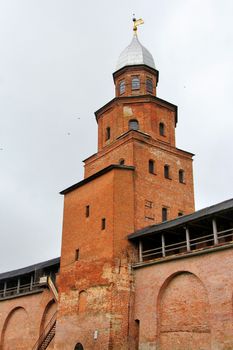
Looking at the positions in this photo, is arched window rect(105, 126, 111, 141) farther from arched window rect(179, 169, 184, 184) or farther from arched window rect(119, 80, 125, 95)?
arched window rect(179, 169, 184, 184)

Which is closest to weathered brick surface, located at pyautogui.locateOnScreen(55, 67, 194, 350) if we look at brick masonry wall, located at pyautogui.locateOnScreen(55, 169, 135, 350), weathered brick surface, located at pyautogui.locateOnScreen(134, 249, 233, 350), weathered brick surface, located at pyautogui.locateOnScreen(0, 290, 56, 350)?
brick masonry wall, located at pyautogui.locateOnScreen(55, 169, 135, 350)

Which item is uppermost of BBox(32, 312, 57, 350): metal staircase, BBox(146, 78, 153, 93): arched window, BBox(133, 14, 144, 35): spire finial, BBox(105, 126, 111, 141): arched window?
BBox(133, 14, 144, 35): spire finial

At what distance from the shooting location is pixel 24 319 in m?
35.3

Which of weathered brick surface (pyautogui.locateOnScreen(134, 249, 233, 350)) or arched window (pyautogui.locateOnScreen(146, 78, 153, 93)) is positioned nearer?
weathered brick surface (pyautogui.locateOnScreen(134, 249, 233, 350))

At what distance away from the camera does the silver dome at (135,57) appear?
35.9 metres

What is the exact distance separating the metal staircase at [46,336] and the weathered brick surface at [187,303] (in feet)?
25.4

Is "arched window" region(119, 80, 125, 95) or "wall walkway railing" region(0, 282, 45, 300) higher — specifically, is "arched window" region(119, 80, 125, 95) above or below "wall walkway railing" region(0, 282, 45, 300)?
above

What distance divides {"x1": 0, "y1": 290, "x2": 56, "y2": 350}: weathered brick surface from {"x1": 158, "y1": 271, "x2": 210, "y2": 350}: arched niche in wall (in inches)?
422

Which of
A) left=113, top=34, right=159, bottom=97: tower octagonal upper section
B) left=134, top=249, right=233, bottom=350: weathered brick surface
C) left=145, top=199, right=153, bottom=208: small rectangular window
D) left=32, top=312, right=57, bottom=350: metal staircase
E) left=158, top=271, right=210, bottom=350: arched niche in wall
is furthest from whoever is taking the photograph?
left=113, top=34, right=159, bottom=97: tower octagonal upper section

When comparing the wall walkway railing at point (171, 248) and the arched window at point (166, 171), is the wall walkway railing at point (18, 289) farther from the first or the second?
the arched window at point (166, 171)

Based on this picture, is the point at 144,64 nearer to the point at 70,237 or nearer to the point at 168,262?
the point at 70,237

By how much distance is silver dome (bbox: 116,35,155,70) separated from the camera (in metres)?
35.9

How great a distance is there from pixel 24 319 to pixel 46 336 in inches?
231

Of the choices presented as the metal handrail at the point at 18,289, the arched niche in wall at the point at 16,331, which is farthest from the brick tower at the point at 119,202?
the arched niche in wall at the point at 16,331
